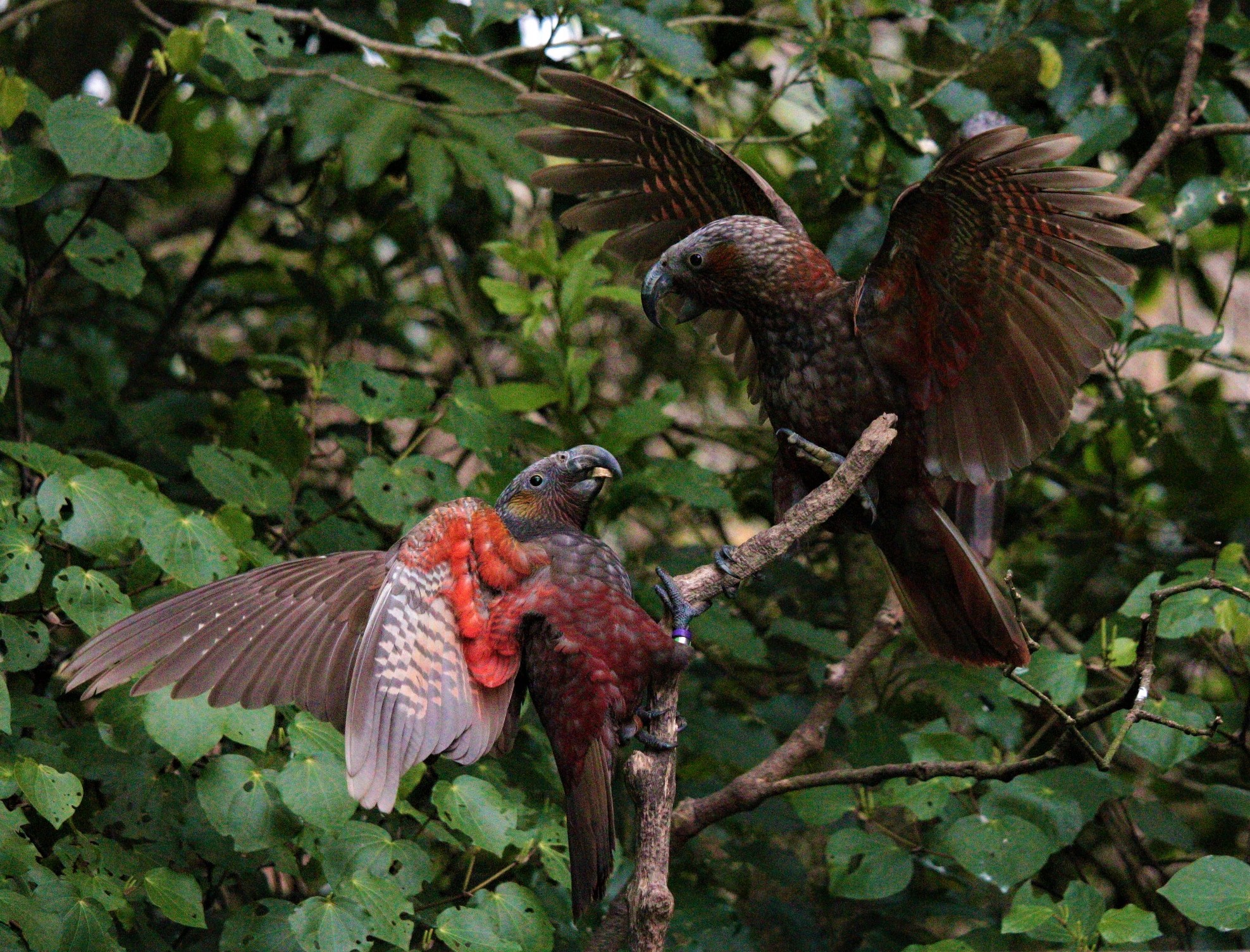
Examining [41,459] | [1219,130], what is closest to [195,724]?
[41,459]

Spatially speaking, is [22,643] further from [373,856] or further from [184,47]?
[184,47]

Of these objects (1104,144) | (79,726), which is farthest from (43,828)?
(1104,144)

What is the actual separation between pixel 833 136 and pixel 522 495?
1254 millimetres

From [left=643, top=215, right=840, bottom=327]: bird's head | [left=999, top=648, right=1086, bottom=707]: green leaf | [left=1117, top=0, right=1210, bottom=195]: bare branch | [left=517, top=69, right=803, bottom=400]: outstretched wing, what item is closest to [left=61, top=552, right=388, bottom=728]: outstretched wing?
[left=643, top=215, right=840, bottom=327]: bird's head

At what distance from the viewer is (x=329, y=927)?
2199 mm

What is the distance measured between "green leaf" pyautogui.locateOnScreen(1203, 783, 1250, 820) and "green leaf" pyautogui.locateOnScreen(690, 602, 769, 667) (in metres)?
1.06

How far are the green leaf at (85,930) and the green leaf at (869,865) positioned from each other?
1456 mm

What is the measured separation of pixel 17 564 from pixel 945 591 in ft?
6.23

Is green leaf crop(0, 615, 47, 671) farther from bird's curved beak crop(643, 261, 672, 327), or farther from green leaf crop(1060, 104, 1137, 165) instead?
green leaf crop(1060, 104, 1137, 165)

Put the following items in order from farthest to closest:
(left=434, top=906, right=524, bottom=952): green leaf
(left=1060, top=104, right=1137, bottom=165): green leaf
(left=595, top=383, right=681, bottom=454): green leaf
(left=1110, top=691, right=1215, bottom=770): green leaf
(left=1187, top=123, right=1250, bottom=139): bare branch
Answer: (left=1060, top=104, right=1137, bottom=165): green leaf < (left=595, top=383, right=681, bottom=454): green leaf < (left=1187, top=123, right=1250, bottom=139): bare branch < (left=1110, top=691, right=1215, bottom=770): green leaf < (left=434, top=906, right=524, bottom=952): green leaf

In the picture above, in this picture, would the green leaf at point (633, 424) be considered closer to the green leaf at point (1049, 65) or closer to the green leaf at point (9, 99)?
the green leaf at point (1049, 65)

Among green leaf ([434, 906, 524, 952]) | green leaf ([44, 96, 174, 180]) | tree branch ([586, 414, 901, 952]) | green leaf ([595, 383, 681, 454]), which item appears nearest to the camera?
tree branch ([586, 414, 901, 952])

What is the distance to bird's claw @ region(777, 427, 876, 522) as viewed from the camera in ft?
8.10

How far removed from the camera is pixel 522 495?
2.78 m
